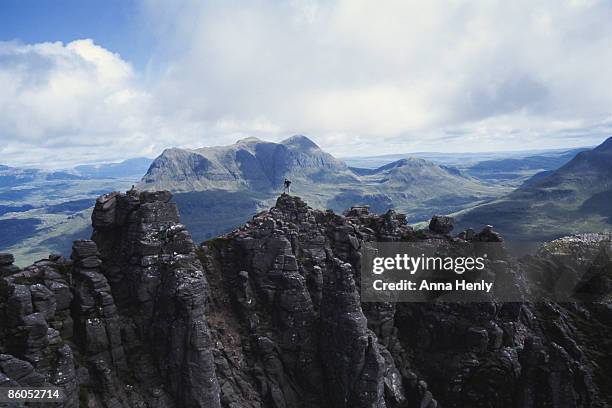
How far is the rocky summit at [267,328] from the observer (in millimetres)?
55062

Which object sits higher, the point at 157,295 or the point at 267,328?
the point at 157,295

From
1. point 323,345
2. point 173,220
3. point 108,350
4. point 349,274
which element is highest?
point 173,220

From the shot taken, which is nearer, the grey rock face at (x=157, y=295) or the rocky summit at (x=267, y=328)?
the rocky summit at (x=267, y=328)

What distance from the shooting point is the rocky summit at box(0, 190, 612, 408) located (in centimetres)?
5506

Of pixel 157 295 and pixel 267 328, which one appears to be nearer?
pixel 157 295

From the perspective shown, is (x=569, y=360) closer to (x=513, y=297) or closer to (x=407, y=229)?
(x=513, y=297)

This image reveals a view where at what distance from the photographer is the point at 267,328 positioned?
233 ft

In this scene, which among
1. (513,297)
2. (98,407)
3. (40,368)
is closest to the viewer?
(40,368)

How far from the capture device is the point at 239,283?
240ft

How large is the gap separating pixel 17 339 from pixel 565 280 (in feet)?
369

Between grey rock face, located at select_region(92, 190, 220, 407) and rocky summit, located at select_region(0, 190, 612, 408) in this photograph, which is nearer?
rocky summit, located at select_region(0, 190, 612, 408)

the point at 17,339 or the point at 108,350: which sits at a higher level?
the point at 17,339

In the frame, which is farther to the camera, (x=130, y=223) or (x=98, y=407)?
(x=130, y=223)

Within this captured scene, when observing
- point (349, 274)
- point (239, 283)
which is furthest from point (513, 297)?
point (239, 283)
